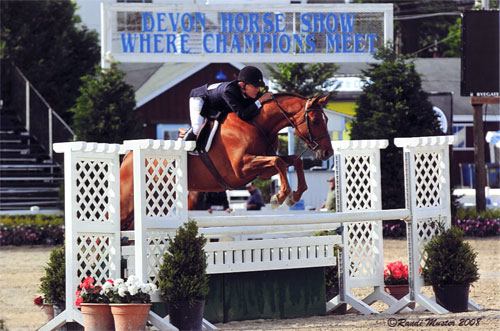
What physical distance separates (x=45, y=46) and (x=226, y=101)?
72.6ft

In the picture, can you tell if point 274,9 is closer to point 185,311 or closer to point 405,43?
point 185,311

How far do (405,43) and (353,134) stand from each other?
27252mm

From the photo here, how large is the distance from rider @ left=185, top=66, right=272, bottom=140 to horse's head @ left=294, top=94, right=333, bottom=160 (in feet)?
1.47

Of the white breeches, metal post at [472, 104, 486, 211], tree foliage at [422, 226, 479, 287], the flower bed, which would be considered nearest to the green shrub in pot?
tree foliage at [422, 226, 479, 287]

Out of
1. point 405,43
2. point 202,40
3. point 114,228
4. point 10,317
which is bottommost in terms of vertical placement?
point 10,317

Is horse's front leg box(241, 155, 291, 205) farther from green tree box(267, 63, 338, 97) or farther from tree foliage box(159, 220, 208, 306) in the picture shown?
green tree box(267, 63, 338, 97)

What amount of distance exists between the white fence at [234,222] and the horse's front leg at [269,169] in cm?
26

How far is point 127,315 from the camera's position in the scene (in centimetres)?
830

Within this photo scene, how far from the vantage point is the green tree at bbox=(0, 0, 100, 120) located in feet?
101

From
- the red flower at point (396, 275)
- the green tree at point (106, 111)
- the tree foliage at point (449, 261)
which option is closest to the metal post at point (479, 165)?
the green tree at point (106, 111)

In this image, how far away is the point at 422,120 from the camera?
809 inches

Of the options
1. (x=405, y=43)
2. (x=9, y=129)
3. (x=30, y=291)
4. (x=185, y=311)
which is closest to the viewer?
(x=185, y=311)

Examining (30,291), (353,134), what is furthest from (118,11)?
(30,291)

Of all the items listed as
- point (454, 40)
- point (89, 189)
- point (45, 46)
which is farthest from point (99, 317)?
point (454, 40)
